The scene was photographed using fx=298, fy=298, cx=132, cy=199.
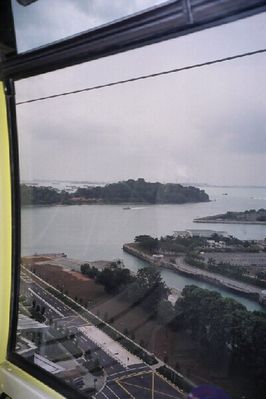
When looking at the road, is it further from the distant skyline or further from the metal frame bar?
the metal frame bar

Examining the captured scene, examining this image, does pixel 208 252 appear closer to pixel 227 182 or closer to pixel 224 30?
pixel 227 182

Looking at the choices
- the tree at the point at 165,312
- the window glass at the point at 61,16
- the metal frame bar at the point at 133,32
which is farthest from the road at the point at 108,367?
the window glass at the point at 61,16

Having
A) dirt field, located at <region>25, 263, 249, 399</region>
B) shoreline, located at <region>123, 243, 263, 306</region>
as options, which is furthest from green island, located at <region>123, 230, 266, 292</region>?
dirt field, located at <region>25, 263, 249, 399</region>

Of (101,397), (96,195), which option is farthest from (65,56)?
(101,397)

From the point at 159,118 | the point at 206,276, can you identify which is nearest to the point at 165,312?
the point at 206,276

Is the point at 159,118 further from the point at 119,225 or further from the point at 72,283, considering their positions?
the point at 72,283
